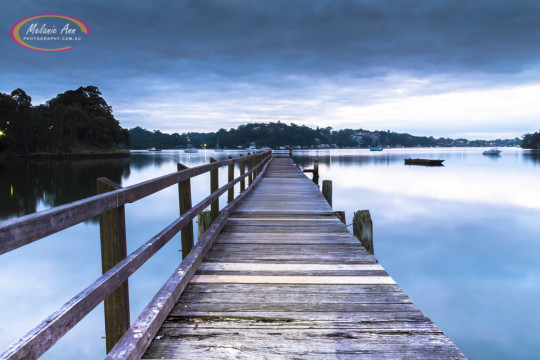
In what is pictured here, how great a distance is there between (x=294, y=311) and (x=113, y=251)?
1.49 meters

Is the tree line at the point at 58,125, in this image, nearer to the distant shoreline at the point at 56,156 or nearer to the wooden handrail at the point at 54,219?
the distant shoreline at the point at 56,156

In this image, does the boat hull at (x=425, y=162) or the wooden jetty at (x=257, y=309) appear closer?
the wooden jetty at (x=257, y=309)

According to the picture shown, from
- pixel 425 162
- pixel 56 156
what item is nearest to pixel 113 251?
pixel 425 162

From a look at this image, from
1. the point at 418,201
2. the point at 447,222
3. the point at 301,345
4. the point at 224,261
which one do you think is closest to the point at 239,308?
the point at 301,345

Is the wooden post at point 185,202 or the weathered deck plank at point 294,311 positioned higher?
the wooden post at point 185,202

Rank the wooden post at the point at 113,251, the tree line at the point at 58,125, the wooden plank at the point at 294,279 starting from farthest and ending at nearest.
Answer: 1. the tree line at the point at 58,125
2. the wooden plank at the point at 294,279
3. the wooden post at the point at 113,251

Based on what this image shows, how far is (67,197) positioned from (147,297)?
57.9ft

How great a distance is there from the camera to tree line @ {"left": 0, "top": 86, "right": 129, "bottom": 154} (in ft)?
226

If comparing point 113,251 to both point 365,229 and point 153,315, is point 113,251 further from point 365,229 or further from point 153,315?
point 365,229

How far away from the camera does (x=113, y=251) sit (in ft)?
7.50

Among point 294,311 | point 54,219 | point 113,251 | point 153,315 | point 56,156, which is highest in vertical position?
point 56,156

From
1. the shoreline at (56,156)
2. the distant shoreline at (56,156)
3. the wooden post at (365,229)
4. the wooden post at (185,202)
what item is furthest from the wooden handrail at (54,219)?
the shoreline at (56,156)

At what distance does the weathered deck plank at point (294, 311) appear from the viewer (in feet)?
6.95

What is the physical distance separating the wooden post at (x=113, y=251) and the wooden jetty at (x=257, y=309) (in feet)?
0.36
